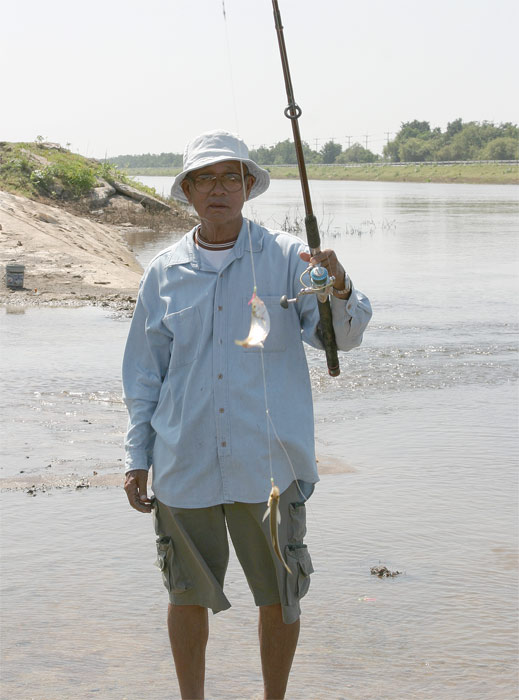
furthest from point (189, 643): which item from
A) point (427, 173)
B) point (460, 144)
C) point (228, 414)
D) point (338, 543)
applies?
point (460, 144)

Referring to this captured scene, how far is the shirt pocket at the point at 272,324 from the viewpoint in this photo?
120 inches

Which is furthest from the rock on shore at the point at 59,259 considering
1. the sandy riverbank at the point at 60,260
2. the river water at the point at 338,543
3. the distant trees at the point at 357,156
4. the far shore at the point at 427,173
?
the distant trees at the point at 357,156

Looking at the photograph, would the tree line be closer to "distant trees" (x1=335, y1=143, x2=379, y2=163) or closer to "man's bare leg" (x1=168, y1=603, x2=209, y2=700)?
"distant trees" (x1=335, y1=143, x2=379, y2=163)

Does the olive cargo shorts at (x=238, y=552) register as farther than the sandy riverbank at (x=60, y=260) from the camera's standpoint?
No

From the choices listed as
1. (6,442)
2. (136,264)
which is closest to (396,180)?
(136,264)

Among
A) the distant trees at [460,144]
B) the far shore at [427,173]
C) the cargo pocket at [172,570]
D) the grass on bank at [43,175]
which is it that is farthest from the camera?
the distant trees at [460,144]

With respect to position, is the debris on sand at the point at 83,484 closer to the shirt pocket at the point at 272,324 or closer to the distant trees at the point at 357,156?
the shirt pocket at the point at 272,324

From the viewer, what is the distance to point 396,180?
96.9 metres

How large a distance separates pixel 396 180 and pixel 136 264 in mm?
82280

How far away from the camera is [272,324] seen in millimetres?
3057

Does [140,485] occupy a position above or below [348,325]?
below

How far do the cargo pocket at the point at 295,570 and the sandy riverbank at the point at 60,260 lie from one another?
9512mm

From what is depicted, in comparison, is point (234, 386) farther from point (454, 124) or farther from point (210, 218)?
point (454, 124)

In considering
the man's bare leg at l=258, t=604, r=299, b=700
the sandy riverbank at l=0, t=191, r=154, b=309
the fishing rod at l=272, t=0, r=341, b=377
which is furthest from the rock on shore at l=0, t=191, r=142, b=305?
the man's bare leg at l=258, t=604, r=299, b=700
